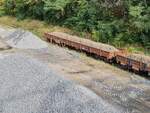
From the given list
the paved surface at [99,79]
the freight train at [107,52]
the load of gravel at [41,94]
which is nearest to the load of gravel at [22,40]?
the paved surface at [99,79]

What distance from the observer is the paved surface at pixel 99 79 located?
13839mm

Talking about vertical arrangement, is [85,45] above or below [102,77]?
above

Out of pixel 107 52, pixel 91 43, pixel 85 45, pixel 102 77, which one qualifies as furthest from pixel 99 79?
pixel 91 43

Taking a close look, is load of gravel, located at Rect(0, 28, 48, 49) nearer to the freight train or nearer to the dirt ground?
the dirt ground

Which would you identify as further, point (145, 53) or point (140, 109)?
point (145, 53)

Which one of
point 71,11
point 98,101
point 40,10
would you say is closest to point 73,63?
point 98,101

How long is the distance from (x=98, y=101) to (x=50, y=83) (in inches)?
106

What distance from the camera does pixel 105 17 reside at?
24.4 m

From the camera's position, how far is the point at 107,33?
76.1ft

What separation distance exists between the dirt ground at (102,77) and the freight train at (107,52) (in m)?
0.37

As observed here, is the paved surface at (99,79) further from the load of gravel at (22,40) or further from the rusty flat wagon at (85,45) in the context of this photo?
the load of gravel at (22,40)

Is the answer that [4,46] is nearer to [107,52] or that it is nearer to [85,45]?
[85,45]

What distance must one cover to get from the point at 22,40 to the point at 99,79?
9.02m

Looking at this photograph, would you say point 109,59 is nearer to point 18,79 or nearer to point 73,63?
point 73,63
